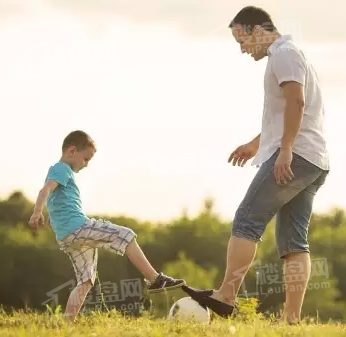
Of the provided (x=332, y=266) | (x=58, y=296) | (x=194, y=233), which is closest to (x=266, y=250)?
(x=194, y=233)

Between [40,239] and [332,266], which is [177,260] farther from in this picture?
[332,266]

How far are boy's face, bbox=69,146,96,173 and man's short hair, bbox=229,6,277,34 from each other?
1.48 m

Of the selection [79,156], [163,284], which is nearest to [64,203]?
[79,156]

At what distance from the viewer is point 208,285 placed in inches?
879

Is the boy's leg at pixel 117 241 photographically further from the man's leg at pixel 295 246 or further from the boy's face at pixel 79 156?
the man's leg at pixel 295 246

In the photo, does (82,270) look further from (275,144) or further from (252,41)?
(252,41)

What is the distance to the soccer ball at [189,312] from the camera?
5649 millimetres

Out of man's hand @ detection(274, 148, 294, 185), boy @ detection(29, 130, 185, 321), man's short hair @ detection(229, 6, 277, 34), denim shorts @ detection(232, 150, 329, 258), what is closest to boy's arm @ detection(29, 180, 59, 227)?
boy @ detection(29, 130, 185, 321)

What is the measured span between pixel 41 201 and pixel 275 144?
1.71 m

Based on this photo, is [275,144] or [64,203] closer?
[275,144]

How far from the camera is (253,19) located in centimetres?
556

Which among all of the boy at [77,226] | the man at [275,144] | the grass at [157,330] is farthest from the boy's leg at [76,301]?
the man at [275,144]

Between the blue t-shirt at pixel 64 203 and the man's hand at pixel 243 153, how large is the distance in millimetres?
1249

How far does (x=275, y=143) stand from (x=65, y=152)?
164 centimetres
